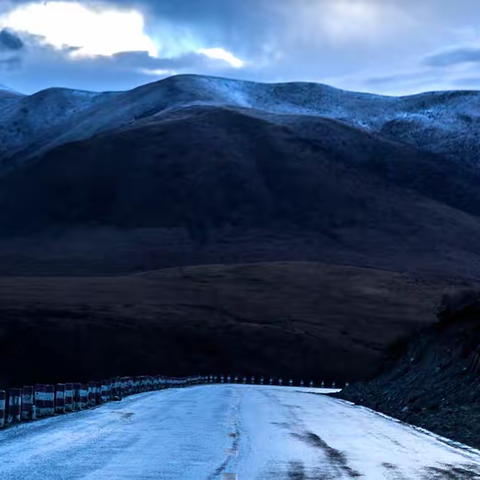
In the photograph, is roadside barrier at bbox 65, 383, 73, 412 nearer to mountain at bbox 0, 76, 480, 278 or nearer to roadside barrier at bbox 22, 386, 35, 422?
roadside barrier at bbox 22, 386, 35, 422

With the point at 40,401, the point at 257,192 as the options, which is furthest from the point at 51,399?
the point at 257,192

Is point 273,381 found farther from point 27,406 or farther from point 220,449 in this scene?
point 220,449

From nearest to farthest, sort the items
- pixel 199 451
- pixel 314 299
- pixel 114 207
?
pixel 199 451 < pixel 314 299 < pixel 114 207

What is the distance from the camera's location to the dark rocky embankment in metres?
25.2

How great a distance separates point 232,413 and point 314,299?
275ft

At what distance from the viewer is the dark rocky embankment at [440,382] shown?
2522 centimetres

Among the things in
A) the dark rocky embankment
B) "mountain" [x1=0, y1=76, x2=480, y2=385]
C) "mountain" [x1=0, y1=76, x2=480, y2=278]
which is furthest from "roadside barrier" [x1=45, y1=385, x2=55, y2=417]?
"mountain" [x1=0, y1=76, x2=480, y2=278]

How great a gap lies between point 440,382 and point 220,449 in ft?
55.9

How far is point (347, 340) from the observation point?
93000 mm

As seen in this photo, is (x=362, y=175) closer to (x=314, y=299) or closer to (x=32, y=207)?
(x=32, y=207)

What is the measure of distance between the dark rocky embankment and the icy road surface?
212 centimetres

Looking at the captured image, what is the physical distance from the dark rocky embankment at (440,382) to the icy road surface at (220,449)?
2.12 metres

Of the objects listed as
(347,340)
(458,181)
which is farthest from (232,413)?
(458,181)

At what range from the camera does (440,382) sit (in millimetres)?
31125
